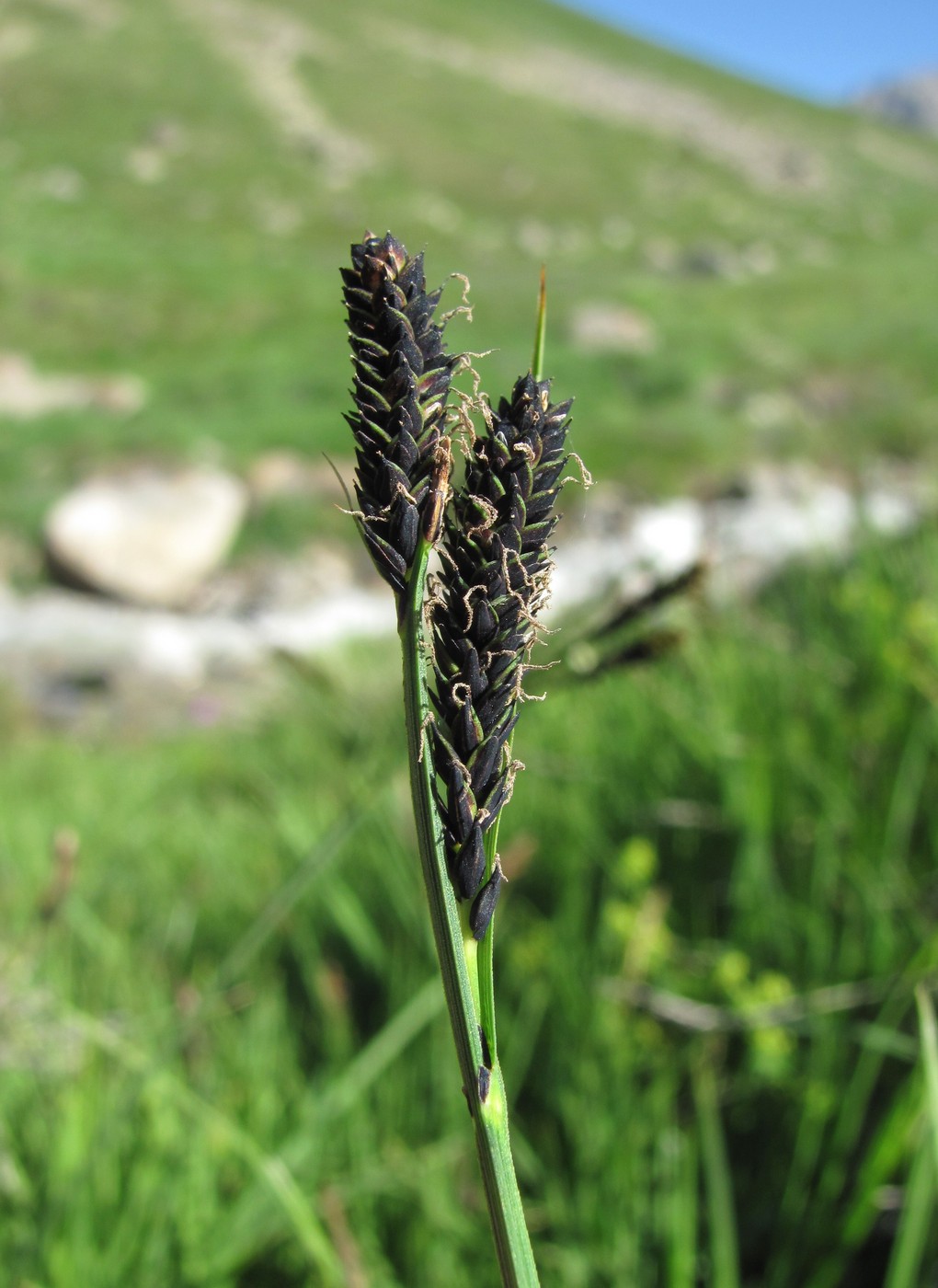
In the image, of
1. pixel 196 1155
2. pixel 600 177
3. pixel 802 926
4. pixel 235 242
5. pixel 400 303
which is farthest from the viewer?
pixel 600 177

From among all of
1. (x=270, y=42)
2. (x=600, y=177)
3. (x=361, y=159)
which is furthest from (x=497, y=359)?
(x=270, y=42)

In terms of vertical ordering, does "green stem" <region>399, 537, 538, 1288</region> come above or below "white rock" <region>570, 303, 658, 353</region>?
below

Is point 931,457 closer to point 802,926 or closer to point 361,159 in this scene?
point 802,926

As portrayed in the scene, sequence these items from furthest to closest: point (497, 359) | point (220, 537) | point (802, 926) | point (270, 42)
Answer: point (270, 42), point (497, 359), point (220, 537), point (802, 926)

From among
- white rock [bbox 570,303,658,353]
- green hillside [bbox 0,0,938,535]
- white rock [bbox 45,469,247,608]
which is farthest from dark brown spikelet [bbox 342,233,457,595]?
white rock [bbox 570,303,658,353]

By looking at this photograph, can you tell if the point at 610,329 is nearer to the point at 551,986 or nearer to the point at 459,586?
the point at 551,986

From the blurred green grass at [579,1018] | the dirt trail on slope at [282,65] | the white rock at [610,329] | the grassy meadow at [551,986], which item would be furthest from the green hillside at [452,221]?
the blurred green grass at [579,1018]

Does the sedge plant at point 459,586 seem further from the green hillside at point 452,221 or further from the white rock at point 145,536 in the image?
the white rock at point 145,536

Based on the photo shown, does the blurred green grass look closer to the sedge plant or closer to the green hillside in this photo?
the sedge plant

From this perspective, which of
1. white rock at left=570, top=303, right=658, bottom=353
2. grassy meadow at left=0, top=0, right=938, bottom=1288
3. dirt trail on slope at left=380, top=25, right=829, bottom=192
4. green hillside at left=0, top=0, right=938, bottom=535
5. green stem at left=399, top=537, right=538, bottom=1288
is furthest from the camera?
dirt trail on slope at left=380, top=25, right=829, bottom=192
